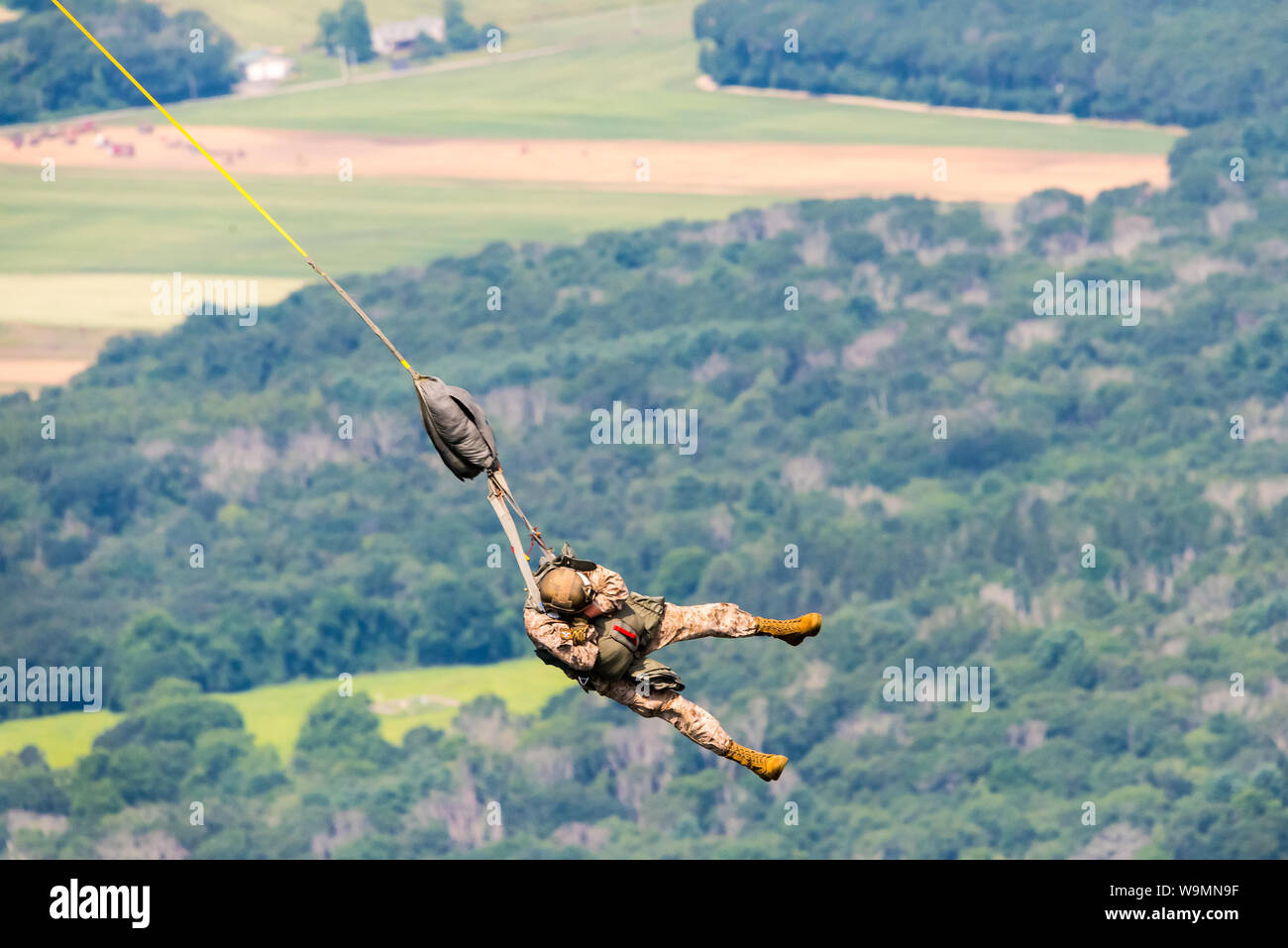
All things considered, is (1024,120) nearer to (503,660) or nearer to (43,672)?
(503,660)

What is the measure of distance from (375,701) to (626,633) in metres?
125

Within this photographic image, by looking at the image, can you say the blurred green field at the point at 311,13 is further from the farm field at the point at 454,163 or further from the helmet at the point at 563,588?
the helmet at the point at 563,588

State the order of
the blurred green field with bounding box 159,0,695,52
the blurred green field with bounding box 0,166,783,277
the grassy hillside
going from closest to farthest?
A: the grassy hillside → the blurred green field with bounding box 0,166,783,277 → the blurred green field with bounding box 159,0,695,52

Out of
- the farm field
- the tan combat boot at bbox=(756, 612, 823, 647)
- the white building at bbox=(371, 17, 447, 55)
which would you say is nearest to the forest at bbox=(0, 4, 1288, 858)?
the farm field

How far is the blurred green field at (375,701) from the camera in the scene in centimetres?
14438

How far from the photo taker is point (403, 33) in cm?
19450

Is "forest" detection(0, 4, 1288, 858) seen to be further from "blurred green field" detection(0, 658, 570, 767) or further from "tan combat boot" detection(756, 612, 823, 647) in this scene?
"tan combat boot" detection(756, 612, 823, 647)

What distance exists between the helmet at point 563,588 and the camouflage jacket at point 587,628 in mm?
195

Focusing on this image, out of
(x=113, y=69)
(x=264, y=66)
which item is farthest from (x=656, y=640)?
(x=113, y=69)

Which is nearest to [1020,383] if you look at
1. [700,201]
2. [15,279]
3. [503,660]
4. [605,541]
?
[700,201]

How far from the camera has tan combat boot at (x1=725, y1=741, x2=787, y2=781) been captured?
28.1 metres

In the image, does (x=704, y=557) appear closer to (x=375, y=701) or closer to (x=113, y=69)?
(x=375, y=701)

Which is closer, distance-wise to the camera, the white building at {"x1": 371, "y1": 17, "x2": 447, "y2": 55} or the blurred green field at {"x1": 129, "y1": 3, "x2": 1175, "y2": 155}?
the blurred green field at {"x1": 129, "y1": 3, "x2": 1175, "y2": 155}

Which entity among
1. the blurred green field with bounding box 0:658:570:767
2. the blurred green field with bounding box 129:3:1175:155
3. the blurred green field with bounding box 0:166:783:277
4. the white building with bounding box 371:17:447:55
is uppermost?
the white building with bounding box 371:17:447:55
